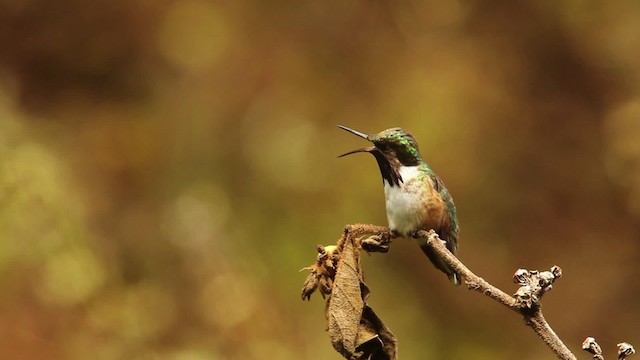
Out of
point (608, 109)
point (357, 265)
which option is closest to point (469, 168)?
point (608, 109)

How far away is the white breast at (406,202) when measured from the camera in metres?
1.15

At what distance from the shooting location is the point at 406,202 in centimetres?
118

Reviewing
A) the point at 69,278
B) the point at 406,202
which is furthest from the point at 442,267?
the point at 69,278

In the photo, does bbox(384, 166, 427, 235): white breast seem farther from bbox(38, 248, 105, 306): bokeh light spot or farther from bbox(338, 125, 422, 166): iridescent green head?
bbox(38, 248, 105, 306): bokeh light spot

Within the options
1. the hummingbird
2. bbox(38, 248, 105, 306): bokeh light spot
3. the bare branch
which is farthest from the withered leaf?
bbox(38, 248, 105, 306): bokeh light spot

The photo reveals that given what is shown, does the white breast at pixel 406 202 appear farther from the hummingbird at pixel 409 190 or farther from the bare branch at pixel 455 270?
the bare branch at pixel 455 270

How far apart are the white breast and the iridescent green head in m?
0.02

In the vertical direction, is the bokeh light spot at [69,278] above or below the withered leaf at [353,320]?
above

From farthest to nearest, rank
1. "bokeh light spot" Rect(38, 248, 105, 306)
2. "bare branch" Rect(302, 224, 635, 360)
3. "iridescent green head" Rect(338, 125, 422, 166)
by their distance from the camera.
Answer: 1. "bokeh light spot" Rect(38, 248, 105, 306)
2. "iridescent green head" Rect(338, 125, 422, 166)
3. "bare branch" Rect(302, 224, 635, 360)

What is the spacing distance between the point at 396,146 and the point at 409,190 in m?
0.10

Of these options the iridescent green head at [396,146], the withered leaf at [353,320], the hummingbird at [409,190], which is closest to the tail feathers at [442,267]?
the hummingbird at [409,190]

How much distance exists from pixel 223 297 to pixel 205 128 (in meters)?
0.57

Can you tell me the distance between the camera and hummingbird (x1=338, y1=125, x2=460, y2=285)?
1124mm

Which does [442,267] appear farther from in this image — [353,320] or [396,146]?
[353,320]
